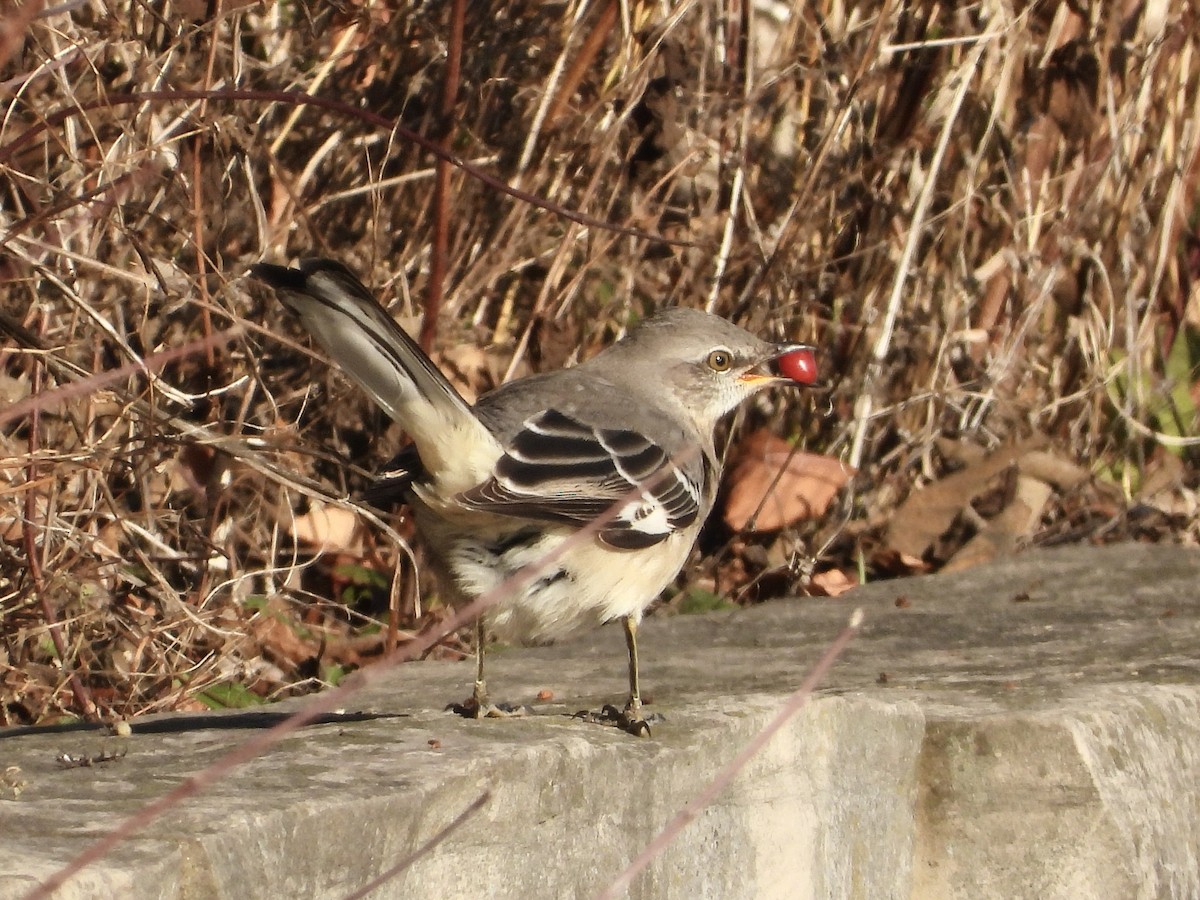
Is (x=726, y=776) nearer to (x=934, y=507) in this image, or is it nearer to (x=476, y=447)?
(x=476, y=447)

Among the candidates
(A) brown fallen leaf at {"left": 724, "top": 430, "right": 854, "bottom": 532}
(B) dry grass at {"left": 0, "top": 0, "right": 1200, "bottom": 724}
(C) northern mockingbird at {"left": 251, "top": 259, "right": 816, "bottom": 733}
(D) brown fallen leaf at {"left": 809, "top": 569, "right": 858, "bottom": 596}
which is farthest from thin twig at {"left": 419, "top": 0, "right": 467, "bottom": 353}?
(D) brown fallen leaf at {"left": 809, "top": 569, "right": 858, "bottom": 596}

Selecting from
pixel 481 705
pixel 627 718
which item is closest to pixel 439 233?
pixel 481 705

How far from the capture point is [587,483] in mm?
3840

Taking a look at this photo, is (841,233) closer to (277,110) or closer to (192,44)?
(277,110)

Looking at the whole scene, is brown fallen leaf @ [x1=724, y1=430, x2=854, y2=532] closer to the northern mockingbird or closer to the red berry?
the red berry

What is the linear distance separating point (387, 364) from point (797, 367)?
1.91 m

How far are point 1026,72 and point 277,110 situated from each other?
310 centimetres

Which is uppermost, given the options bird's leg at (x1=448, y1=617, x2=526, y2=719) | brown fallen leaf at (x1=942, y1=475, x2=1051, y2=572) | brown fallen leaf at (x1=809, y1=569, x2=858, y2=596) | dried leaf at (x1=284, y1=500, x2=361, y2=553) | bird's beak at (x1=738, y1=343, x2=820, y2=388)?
bird's beak at (x1=738, y1=343, x2=820, y2=388)

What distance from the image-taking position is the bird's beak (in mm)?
4996

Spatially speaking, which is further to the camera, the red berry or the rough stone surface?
the red berry

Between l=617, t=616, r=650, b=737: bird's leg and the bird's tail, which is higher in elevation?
the bird's tail

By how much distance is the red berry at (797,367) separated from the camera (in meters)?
5.00

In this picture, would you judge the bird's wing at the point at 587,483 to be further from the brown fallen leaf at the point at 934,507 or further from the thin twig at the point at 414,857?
the brown fallen leaf at the point at 934,507

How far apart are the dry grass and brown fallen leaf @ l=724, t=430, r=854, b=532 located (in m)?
0.10
